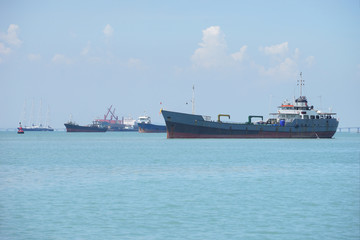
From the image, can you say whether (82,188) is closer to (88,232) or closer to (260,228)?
(88,232)

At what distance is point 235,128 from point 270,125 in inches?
335

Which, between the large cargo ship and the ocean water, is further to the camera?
the large cargo ship

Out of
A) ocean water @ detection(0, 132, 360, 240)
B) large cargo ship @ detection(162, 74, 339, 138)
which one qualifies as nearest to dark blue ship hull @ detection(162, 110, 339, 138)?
large cargo ship @ detection(162, 74, 339, 138)

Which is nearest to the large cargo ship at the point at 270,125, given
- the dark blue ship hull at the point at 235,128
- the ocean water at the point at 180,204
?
the dark blue ship hull at the point at 235,128

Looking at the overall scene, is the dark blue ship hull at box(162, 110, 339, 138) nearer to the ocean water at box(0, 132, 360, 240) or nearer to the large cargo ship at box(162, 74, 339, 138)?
the large cargo ship at box(162, 74, 339, 138)

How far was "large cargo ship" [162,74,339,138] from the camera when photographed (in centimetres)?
10356

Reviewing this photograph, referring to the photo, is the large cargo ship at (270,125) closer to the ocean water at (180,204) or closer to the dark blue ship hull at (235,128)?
the dark blue ship hull at (235,128)

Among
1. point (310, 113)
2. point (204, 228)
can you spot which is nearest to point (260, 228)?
point (204, 228)

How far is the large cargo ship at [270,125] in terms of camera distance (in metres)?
104

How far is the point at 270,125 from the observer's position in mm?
111125

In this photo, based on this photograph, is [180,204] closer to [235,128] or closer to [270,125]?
[235,128]

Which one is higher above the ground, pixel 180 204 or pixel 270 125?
pixel 270 125

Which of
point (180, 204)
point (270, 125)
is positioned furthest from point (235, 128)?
point (180, 204)

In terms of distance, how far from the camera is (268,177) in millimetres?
40625
